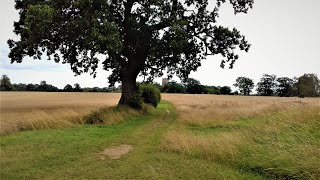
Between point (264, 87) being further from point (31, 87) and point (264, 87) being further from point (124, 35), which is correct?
point (124, 35)

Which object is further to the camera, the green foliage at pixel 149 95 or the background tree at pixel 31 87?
the background tree at pixel 31 87

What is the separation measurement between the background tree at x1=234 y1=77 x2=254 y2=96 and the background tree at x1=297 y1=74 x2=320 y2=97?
3499cm

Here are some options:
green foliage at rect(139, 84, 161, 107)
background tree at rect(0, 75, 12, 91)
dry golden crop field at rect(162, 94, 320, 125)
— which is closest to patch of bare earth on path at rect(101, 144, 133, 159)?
dry golden crop field at rect(162, 94, 320, 125)

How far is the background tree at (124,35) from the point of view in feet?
71.2

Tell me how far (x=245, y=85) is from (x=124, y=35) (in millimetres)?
124844

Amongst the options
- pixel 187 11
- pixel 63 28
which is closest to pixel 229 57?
pixel 187 11

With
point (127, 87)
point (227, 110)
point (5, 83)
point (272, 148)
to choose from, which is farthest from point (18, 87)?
point (272, 148)

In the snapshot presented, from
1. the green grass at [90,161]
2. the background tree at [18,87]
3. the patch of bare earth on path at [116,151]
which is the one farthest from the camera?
the background tree at [18,87]

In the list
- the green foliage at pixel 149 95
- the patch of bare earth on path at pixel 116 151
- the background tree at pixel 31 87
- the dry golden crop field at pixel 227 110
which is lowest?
the patch of bare earth on path at pixel 116 151

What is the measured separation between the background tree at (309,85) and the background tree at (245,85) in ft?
115

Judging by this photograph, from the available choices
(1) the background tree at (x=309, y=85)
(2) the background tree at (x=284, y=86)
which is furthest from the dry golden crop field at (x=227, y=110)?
(2) the background tree at (x=284, y=86)

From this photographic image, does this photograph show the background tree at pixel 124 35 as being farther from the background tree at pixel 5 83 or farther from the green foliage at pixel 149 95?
the background tree at pixel 5 83

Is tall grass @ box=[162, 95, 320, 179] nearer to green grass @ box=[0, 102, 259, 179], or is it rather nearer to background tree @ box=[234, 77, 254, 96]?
green grass @ box=[0, 102, 259, 179]

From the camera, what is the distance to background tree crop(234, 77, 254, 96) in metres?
144
